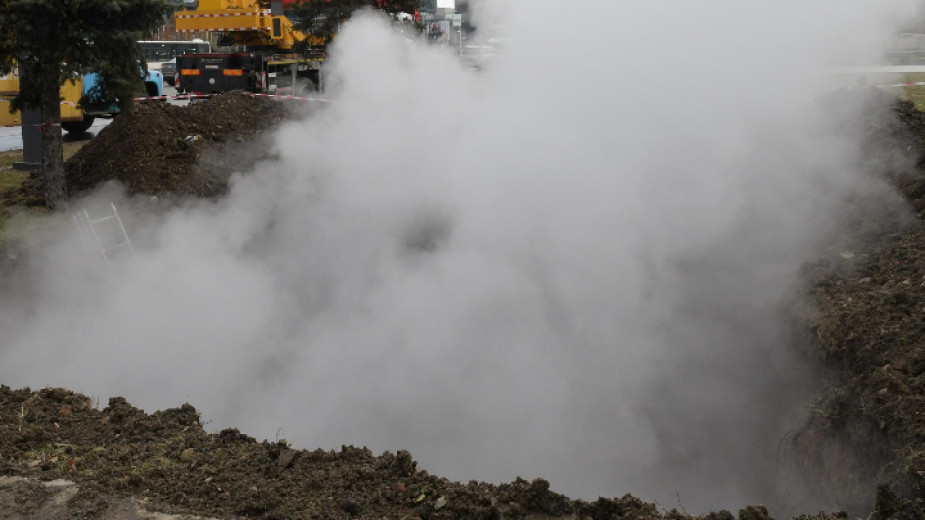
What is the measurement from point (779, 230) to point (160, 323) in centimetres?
524

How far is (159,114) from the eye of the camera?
403 inches

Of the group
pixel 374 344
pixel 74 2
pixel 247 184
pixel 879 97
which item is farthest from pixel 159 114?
pixel 879 97

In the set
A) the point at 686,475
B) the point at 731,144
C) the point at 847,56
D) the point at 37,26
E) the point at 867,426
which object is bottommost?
the point at 686,475

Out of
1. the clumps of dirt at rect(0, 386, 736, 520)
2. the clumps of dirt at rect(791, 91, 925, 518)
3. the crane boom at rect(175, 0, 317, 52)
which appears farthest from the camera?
the crane boom at rect(175, 0, 317, 52)

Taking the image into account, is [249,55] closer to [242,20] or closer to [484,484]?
[242,20]

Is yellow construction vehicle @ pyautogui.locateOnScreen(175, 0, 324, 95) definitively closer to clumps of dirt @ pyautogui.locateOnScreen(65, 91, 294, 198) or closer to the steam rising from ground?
clumps of dirt @ pyautogui.locateOnScreen(65, 91, 294, 198)

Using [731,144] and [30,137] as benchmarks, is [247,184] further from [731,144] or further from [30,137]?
[731,144]

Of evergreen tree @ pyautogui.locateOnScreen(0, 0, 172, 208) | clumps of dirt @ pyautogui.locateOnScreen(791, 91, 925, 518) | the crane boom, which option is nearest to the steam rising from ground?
clumps of dirt @ pyautogui.locateOnScreen(791, 91, 925, 518)

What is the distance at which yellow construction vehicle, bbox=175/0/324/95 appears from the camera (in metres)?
16.8

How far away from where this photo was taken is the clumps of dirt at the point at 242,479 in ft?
13.2

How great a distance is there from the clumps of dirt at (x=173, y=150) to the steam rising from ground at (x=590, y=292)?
209cm

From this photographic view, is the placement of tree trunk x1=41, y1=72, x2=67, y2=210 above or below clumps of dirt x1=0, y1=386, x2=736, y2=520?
above

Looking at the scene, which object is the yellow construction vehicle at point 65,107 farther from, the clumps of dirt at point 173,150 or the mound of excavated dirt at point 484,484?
the mound of excavated dirt at point 484,484

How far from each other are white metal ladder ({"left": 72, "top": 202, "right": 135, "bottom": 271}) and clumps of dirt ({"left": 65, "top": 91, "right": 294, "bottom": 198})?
1.97 ft
